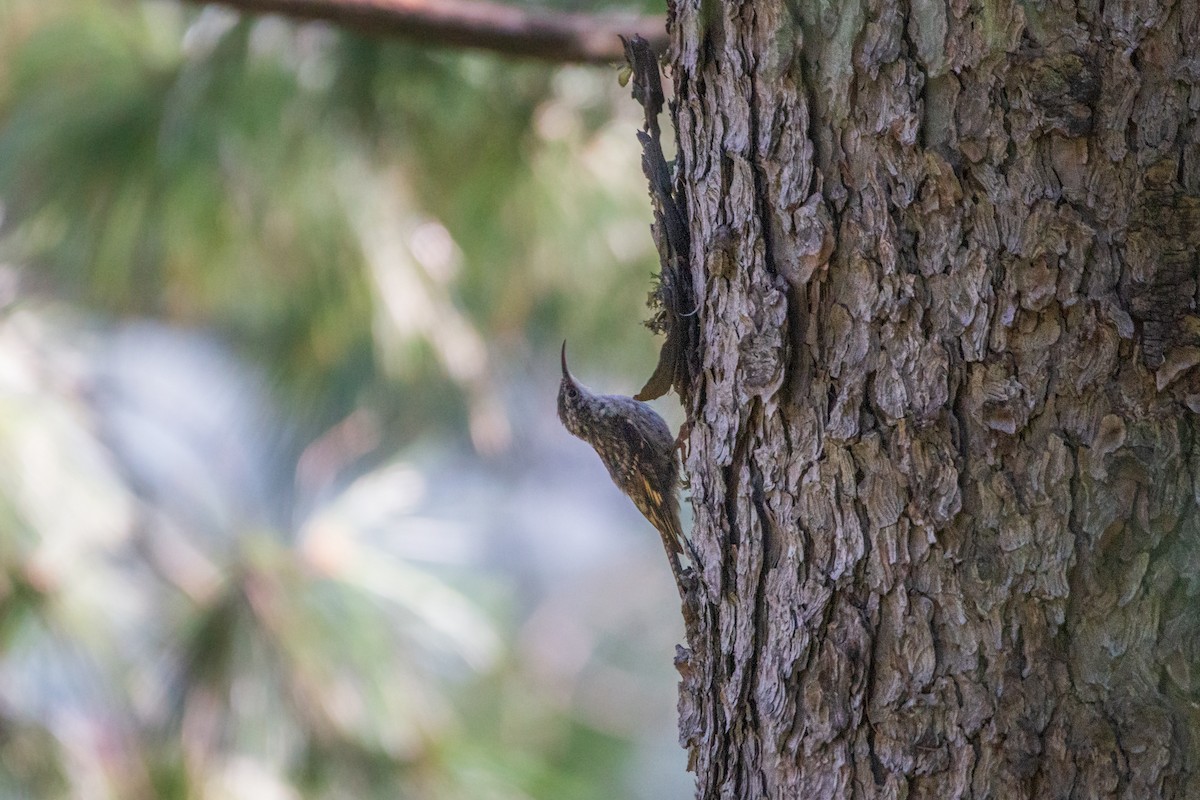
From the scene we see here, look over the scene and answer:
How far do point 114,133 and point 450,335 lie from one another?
1.15 m

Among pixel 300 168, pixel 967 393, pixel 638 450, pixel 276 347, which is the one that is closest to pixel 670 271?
pixel 967 393

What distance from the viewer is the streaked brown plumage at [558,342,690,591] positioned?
7.75ft

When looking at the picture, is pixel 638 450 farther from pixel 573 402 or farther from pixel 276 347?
pixel 276 347

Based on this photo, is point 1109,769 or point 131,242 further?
point 131,242

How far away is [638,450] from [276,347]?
2.00 meters

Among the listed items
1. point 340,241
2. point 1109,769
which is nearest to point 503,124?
point 340,241

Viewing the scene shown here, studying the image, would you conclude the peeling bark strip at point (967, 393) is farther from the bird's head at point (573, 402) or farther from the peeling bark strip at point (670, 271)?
the bird's head at point (573, 402)

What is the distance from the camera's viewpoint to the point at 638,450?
2414 millimetres

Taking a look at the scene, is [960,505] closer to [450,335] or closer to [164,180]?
[164,180]

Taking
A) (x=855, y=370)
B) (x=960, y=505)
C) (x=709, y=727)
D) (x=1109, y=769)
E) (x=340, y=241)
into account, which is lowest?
(x=1109, y=769)

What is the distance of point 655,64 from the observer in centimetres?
150

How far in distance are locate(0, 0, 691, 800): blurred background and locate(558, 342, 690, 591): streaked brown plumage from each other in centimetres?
42

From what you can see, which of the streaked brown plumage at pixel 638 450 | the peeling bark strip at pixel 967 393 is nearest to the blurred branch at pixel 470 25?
the streaked brown plumage at pixel 638 450

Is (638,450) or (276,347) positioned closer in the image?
(638,450)
